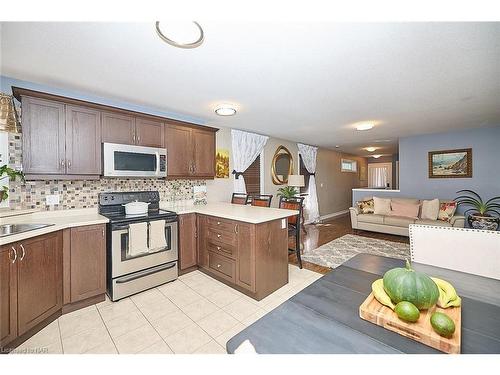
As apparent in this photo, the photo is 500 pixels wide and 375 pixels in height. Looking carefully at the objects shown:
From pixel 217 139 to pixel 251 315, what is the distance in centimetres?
294

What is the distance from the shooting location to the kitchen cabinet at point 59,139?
2.02 metres

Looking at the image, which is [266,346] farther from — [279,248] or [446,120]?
[446,120]

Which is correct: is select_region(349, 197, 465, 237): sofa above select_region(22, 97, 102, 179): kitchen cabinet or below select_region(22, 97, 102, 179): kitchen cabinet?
below

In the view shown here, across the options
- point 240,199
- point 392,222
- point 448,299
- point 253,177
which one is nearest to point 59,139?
point 240,199

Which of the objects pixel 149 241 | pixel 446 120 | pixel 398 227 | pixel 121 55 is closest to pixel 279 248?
pixel 149 241

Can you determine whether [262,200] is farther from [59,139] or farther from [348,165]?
[348,165]

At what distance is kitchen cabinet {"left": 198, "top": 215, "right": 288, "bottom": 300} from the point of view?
2254 mm

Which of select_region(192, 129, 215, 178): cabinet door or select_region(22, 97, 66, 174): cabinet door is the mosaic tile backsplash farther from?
select_region(192, 129, 215, 178): cabinet door

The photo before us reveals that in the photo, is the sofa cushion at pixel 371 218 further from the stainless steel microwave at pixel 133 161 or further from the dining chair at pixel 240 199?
the stainless steel microwave at pixel 133 161

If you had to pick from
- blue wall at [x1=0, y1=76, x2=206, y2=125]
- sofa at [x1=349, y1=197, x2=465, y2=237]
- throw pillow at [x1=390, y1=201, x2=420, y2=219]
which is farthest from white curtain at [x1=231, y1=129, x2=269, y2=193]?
throw pillow at [x1=390, y1=201, x2=420, y2=219]

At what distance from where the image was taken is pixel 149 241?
2416 millimetres

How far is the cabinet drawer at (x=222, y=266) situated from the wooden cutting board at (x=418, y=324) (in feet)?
6.11

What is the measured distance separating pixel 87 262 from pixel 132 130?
1578 mm

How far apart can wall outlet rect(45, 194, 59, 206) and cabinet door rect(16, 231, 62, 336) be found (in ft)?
2.03
